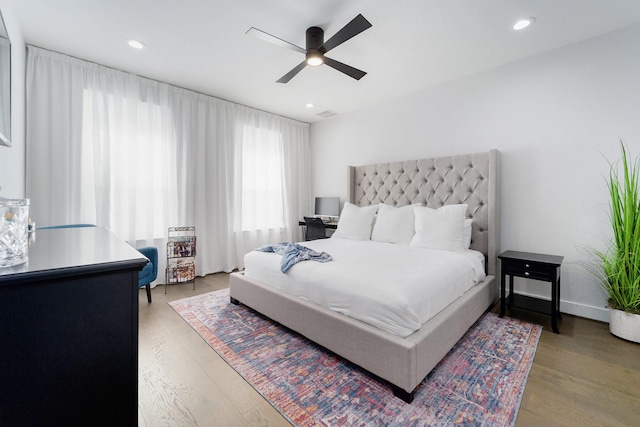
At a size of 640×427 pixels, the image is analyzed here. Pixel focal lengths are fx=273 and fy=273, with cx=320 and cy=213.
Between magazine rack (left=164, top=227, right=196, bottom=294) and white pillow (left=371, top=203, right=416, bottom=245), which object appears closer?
white pillow (left=371, top=203, right=416, bottom=245)

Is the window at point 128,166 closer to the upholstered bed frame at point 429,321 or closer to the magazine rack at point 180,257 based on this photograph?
Answer: the magazine rack at point 180,257

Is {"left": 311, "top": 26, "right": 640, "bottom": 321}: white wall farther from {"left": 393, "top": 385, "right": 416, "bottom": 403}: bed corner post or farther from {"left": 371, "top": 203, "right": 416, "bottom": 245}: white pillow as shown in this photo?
{"left": 393, "top": 385, "right": 416, "bottom": 403}: bed corner post

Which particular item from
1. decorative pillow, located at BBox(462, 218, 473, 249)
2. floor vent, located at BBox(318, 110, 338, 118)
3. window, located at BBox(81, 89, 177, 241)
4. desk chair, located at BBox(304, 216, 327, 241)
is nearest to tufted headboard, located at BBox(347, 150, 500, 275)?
decorative pillow, located at BBox(462, 218, 473, 249)

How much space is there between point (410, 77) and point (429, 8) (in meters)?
1.27

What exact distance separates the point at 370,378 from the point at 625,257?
2.37 meters

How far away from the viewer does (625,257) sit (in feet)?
7.45

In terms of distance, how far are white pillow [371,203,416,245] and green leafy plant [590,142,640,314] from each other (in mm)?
1713

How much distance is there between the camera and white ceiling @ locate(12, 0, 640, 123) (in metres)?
2.21

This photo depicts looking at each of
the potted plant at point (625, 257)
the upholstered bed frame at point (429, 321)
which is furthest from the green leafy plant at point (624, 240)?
the upholstered bed frame at point (429, 321)

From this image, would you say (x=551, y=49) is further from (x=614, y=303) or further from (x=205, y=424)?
(x=205, y=424)

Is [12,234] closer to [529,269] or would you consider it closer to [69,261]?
[69,261]

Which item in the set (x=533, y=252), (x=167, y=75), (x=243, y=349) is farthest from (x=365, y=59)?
(x=243, y=349)

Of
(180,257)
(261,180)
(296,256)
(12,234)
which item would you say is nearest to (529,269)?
(296,256)

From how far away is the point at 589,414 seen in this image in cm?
151
